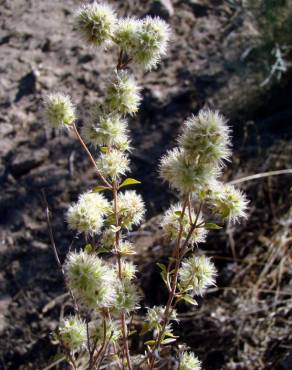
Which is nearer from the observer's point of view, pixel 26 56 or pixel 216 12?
pixel 26 56

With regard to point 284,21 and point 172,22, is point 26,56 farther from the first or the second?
point 284,21

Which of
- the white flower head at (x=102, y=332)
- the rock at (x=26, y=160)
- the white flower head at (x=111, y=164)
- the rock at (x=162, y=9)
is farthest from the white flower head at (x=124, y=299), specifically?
the rock at (x=162, y=9)

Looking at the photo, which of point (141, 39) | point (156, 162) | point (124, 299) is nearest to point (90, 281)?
point (124, 299)

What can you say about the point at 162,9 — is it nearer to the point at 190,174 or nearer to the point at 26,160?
the point at 26,160

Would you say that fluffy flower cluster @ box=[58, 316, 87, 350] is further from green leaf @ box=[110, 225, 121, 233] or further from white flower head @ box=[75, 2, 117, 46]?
white flower head @ box=[75, 2, 117, 46]

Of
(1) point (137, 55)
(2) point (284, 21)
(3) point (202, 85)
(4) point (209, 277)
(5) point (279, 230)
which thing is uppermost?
(2) point (284, 21)

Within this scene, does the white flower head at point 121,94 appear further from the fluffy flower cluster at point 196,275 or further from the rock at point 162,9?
the rock at point 162,9

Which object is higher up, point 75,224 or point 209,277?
point 75,224

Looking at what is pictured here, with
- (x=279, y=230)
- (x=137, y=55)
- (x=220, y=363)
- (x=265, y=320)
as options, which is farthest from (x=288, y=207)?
(x=137, y=55)
